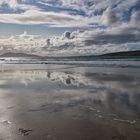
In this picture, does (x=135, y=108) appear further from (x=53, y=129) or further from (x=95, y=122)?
(x=53, y=129)

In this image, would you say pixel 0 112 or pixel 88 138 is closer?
pixel 88 138

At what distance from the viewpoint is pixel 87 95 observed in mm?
14188

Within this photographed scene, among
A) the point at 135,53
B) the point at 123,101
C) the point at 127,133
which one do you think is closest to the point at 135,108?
the point at 123,101

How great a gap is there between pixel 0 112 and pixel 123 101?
5123 millimetres

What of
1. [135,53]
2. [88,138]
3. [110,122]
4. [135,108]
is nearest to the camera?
[88,138]

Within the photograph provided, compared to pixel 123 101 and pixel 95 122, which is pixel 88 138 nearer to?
pixel 95 122

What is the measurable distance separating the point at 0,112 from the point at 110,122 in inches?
161

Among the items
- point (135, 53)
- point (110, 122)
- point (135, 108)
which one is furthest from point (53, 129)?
point (135, 53)

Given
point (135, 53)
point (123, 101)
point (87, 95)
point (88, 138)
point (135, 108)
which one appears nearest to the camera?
point (88, 138)

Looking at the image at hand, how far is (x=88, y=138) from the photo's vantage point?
23.6 ft

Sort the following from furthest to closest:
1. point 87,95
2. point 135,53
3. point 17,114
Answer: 1. point 135,53
2. point 87,95
3. point 17,114

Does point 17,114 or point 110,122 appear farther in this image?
point 17,114

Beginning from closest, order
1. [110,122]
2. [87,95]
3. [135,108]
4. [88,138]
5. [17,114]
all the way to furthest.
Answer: [88,138]
[110,122]
[17,114]
[135,108]
[87,95]

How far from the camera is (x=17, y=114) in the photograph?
33.1 ft
